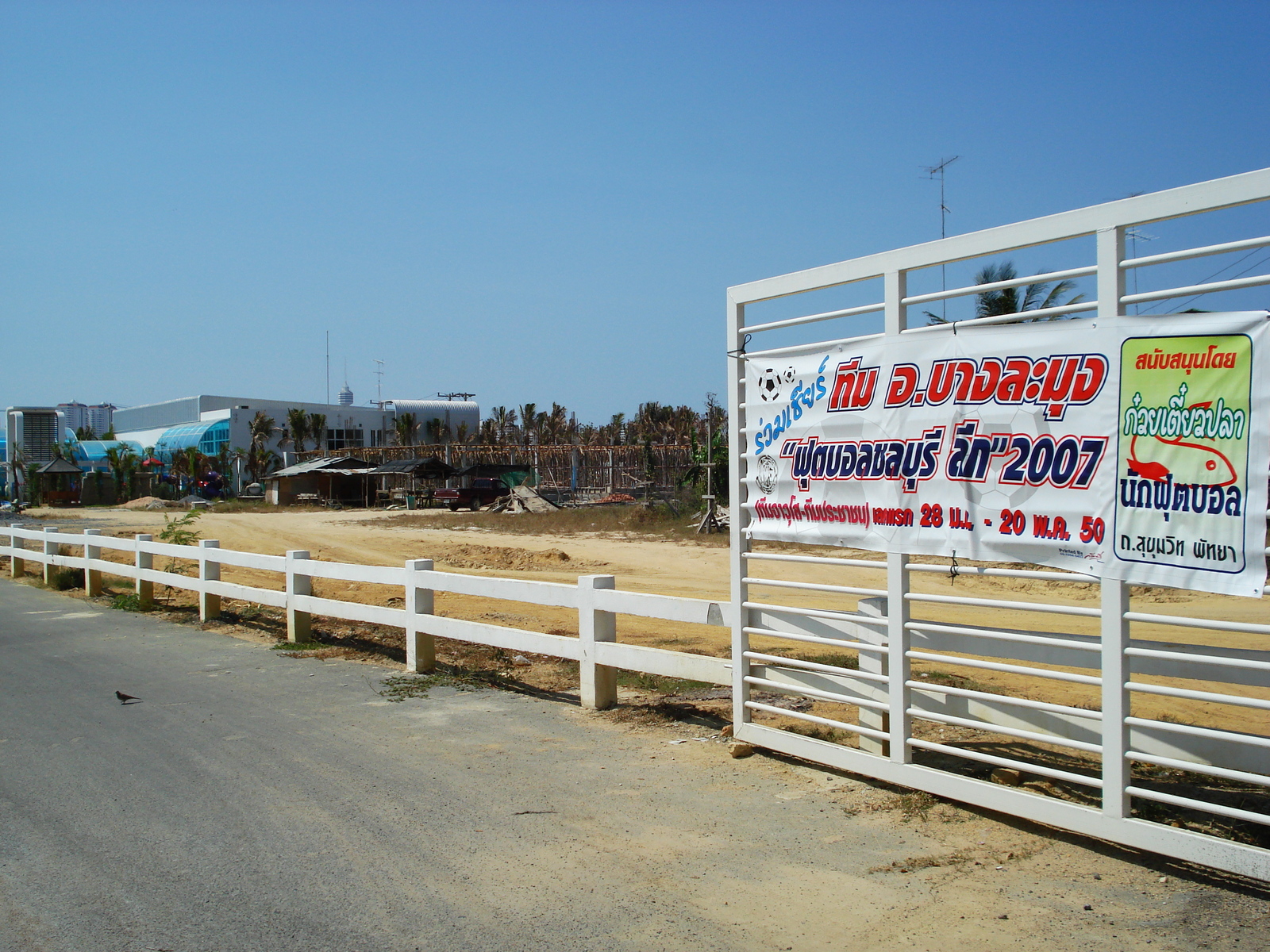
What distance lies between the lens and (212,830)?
531 cm

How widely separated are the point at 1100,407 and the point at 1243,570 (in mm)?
951

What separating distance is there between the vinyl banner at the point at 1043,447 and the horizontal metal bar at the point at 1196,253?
255 mm

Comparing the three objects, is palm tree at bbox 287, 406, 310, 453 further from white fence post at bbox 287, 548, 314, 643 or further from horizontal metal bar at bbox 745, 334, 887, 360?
horizontal metal bar at bbox 745, 334, 887, 360

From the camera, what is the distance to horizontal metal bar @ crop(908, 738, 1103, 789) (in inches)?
183

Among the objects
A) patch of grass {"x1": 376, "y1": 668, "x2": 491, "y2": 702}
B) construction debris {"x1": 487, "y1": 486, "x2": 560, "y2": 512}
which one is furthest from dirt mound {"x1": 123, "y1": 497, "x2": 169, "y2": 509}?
patch of grass {"x1": 376, "y1": 668, "x2": 491, "y2": 702}

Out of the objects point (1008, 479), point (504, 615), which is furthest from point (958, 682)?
point (504, 615)

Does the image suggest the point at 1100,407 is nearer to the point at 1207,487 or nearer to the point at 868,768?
the point at 1207,487

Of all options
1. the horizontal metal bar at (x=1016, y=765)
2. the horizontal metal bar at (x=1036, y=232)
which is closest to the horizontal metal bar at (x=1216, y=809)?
the horizontal metal bar at (x=1016, y=765)

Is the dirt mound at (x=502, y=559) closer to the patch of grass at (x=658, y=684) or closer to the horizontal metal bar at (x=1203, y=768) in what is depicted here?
the patch of grass at (x=658, y=684)

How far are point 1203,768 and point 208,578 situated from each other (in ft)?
41.8

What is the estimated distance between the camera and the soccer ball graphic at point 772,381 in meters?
6.24

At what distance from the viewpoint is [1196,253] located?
→ 414 centimetres

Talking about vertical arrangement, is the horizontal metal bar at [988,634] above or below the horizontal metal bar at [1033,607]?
below

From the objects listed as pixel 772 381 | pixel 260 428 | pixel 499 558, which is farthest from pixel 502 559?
pixel 260 428
